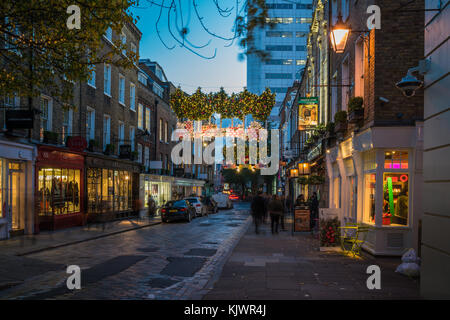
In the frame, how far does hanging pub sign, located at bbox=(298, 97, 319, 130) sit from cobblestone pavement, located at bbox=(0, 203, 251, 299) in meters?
7.08

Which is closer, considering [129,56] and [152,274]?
[152,274]

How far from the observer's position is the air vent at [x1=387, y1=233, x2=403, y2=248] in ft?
38.3

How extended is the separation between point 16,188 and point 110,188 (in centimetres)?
924

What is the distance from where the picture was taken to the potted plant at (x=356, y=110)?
13.0 meters

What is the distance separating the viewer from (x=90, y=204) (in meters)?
23.3

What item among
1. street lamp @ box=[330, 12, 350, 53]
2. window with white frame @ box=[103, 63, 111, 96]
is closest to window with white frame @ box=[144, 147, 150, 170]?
window with white frame @ box=[103, 63, 111, 96]

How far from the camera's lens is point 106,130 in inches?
1025

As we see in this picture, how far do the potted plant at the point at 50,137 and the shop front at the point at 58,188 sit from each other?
1.01ft

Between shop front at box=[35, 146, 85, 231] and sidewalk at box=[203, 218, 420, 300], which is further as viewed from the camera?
shop front at box=[35, 146, 85, 231]

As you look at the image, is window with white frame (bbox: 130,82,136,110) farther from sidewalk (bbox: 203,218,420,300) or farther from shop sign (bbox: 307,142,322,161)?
sidewalk (bbox: 203,218,420,300)

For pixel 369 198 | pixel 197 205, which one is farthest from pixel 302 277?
pixel 197 205
